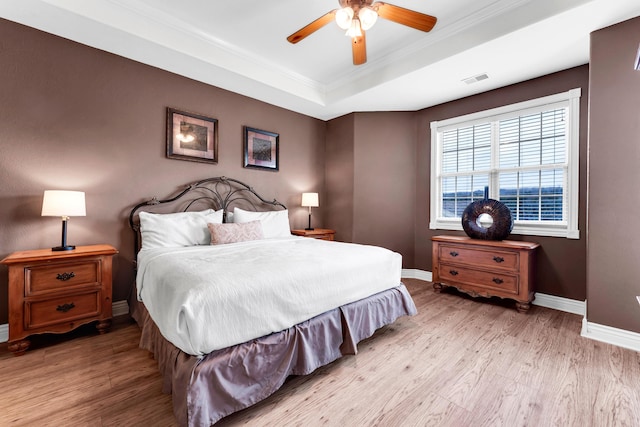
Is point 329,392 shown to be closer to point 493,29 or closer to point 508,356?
point 508,356

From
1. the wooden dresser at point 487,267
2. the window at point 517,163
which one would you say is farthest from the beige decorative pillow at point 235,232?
the window at point 517,163

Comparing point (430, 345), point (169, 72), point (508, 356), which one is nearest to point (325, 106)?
point (169, 72)

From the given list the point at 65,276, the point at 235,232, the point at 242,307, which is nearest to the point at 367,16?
the point at 242,307

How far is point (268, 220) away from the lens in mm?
3635

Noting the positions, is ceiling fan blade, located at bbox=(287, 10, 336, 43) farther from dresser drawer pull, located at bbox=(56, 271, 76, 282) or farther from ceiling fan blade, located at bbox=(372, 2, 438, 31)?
dresser drawer pull, located at bbox=(56, 271, 76, 282)

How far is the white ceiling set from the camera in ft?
7.73

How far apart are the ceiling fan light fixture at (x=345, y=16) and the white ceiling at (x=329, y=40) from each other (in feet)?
1.94

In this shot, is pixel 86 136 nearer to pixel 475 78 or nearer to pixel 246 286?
pixel 246 286

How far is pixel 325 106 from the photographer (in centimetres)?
430

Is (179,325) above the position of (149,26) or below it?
below

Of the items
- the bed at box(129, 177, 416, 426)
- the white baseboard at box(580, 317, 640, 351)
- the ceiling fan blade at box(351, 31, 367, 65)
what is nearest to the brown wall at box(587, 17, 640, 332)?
the white baseboard at box(580, 317, 640, 351)

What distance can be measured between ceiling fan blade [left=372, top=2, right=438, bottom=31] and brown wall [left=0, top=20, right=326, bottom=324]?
7.81 ft

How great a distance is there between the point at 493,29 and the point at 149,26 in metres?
3.25

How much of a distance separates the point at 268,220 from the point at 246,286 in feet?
6.84
